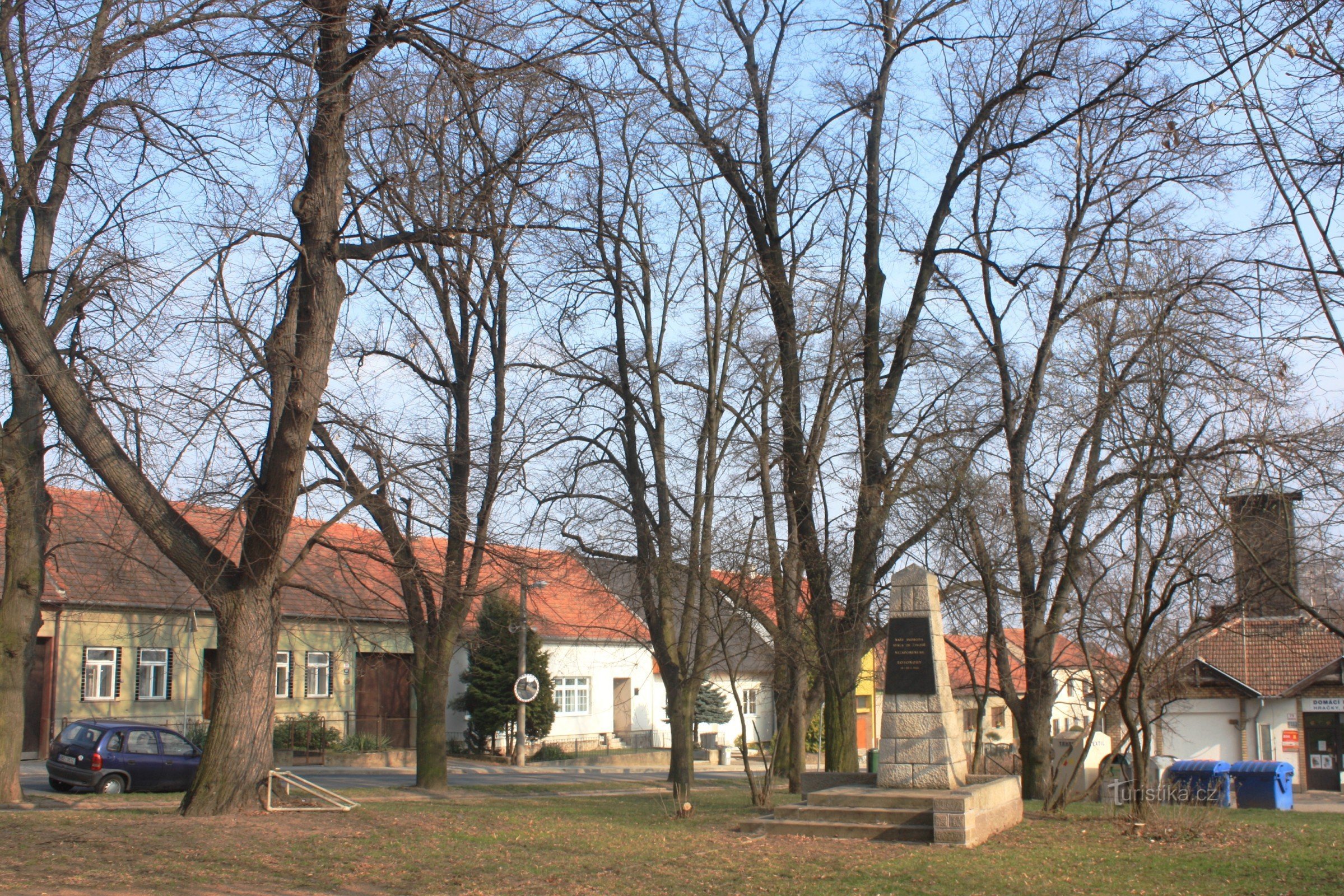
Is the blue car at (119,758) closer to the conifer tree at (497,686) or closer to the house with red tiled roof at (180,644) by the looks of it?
the house with red tiled roof at (180,644)

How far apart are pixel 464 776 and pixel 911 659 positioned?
15.7 meters

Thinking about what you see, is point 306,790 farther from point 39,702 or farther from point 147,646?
point 147,646

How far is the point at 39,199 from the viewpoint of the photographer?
14.0 m

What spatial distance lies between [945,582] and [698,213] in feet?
26.9

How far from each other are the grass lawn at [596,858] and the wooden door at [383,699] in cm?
2076

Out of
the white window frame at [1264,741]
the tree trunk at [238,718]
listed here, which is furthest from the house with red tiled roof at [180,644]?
the white window frame at [1264,741]

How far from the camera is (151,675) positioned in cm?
2872

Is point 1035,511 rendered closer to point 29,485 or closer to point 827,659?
point 827,659

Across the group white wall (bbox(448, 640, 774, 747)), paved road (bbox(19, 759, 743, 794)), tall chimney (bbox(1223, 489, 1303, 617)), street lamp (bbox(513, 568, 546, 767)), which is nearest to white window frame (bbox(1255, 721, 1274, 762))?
white wall (bbox(448, 640, 774, 747))

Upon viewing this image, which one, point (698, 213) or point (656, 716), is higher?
point (698, 213)

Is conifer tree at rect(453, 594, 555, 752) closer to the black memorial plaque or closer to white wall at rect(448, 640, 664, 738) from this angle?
white wall at rect(448, 640, 664, 738)

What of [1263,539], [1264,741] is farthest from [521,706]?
[1264,741]

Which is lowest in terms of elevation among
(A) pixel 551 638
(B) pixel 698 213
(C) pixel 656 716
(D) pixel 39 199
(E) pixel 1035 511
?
(C) pixel 656 716

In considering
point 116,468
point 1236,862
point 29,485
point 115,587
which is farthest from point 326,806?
point 115,587
